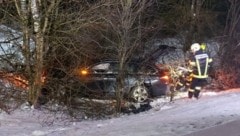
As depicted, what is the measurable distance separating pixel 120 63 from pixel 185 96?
2426mm

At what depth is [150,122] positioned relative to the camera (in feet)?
34.2

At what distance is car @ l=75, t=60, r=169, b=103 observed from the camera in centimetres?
1445

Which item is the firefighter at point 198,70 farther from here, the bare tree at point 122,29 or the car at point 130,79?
the bare tree at point 122,29

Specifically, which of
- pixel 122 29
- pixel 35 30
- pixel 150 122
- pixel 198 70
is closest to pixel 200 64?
pixel 198 70

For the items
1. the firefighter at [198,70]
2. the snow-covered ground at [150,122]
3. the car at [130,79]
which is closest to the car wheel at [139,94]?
the car at [130,79]

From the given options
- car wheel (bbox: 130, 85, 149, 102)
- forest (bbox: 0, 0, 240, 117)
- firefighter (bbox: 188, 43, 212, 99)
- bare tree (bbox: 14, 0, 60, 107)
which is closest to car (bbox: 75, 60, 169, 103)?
car wheel (bbox: 130, 85, 149, 102)

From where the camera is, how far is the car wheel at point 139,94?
14556mm

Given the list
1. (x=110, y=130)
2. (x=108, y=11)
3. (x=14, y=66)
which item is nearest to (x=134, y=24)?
(x=108, y=11)

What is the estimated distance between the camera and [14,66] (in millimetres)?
14242

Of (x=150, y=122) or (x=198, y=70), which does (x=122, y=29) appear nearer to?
(x=198, y=70)

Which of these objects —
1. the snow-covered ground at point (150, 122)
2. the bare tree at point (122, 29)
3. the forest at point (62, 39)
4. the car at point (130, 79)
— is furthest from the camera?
the car at point (130, 79)

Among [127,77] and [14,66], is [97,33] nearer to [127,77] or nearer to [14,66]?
[127,77]

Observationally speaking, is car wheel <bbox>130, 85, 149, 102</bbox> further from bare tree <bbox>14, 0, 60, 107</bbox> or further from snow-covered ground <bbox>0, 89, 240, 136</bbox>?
bare tree <bbox>14, 0, 60, 107</bbox>

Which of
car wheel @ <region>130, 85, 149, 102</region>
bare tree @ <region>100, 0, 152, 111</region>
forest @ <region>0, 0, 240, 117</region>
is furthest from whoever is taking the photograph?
car wheel @ <region>130, 85, 149, 102</region>
